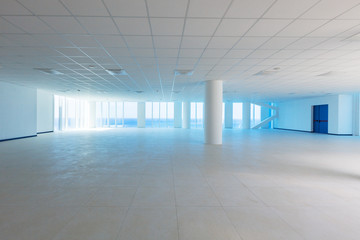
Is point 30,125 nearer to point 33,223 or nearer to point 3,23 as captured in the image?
point 3,23

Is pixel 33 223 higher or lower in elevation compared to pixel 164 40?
lower

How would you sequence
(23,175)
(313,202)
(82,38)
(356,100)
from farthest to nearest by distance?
(356,100), (82,38), (23,175), (313,202)

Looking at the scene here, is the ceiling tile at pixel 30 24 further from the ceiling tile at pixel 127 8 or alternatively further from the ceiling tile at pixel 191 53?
the ceiling tile at pixel 191 53

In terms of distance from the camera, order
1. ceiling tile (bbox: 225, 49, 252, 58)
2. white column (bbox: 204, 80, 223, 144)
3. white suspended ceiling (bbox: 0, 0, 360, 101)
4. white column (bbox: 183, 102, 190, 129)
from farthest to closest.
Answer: white column (bbox: 183, 102, 190, 129), white column (bbox: 204, 80, 223, 144), ceiling tile (bbox: 225, 49, 252, 58), white suspended ceiling (bbox: 0, 0, 360, 101)

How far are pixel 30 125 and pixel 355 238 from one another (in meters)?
25.5

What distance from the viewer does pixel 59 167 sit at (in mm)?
7898

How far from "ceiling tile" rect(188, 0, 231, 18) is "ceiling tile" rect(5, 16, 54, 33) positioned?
476cm

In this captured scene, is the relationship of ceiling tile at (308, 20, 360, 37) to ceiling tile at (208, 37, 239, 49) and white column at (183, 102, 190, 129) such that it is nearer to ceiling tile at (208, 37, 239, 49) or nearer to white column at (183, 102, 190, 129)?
ceiling tile at (208, 37, 239, 49)

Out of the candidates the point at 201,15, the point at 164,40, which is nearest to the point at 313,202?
the point at 201,15

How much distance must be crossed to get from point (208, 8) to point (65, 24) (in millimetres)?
4583

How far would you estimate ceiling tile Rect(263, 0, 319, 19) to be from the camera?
518 centimetres

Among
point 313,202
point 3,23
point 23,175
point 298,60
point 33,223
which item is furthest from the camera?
point 298,60

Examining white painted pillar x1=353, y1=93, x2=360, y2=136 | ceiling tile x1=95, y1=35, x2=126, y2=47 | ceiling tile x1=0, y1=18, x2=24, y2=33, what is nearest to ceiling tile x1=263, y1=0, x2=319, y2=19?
ceiling tile x1=95, y1=35, x2=126, y2=47

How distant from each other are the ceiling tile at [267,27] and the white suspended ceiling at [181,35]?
0.10 ft
